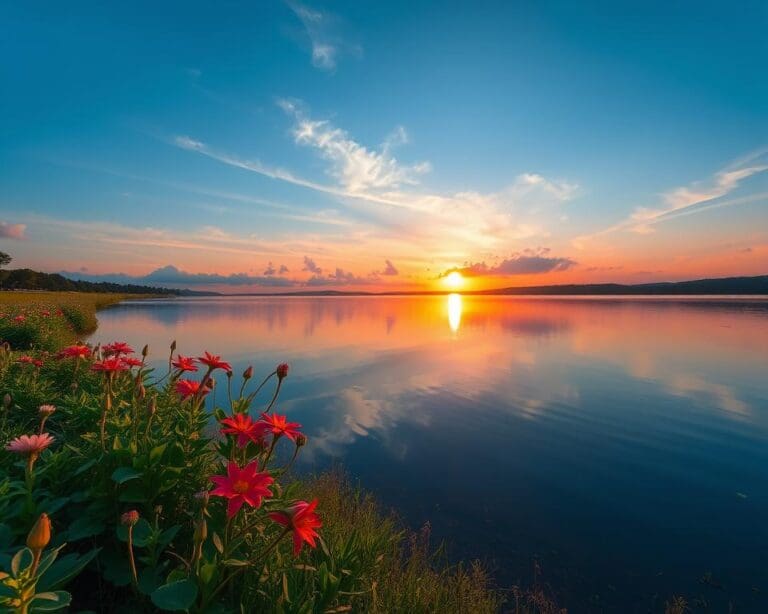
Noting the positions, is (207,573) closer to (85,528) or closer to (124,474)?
(124,474)

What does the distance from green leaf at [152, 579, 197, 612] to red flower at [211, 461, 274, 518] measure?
0.39 metres

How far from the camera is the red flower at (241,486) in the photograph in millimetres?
1823

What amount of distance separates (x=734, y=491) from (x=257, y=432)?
8.93 metres

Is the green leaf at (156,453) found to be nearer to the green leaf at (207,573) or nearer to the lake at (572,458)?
the green leaf at (207,573)

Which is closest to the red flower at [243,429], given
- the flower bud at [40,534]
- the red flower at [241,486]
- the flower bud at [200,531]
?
the red flower at [241,486]

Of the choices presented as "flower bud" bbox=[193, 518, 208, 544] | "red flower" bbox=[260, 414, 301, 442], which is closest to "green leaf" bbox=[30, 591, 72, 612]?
"flower bud" bbox=[193, 518, 208, 544]

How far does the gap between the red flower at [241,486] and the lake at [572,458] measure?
4546 millimetres

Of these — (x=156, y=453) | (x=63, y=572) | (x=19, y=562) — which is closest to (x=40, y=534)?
(x=19, y=562)

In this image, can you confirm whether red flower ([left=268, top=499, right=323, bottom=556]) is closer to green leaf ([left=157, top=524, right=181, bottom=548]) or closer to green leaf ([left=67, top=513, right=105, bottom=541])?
green leaf ([left=157, top=524, right=181, bottom=548])

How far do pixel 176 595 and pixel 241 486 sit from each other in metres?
0.54

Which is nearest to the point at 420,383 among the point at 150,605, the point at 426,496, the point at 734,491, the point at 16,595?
the point at 426,496

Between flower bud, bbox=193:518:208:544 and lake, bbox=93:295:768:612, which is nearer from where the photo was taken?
flower bud, bbox=193:518:208:544

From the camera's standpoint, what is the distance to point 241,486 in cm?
190

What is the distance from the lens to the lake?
17.4ft
